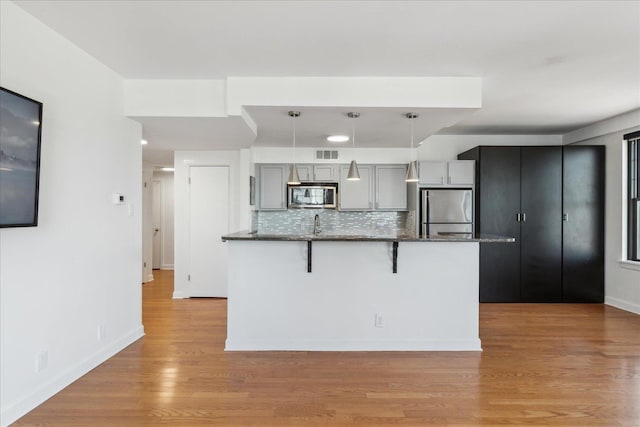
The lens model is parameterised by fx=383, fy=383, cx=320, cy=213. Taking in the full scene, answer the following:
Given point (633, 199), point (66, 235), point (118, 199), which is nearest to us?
point (66, 235)

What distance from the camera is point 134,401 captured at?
251 centimetres

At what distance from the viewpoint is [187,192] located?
5.56 meters

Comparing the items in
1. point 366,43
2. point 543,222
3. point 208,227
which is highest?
point 366,43

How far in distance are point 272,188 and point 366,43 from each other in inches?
136

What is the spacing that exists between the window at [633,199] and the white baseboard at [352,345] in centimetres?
306

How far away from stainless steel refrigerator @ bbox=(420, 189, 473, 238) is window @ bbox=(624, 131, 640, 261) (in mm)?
1936

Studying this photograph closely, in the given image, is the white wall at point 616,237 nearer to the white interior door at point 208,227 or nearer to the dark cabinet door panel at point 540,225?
the dark cabinet door panel at point 540,225

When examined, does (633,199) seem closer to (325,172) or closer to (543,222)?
(543,222)

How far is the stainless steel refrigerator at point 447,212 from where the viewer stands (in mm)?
5395

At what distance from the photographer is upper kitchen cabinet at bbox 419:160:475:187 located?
545 cm

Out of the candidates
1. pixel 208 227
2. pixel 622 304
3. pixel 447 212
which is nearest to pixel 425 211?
pixel 447 212

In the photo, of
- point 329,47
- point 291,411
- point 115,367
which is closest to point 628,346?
point 291,411

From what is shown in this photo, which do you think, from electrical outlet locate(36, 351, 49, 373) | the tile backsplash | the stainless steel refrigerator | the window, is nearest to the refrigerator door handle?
the stainless steel refrigerator

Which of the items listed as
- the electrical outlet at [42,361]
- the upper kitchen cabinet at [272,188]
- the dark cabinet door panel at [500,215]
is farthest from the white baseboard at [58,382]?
the dark cabinet door panel at [500,215]
